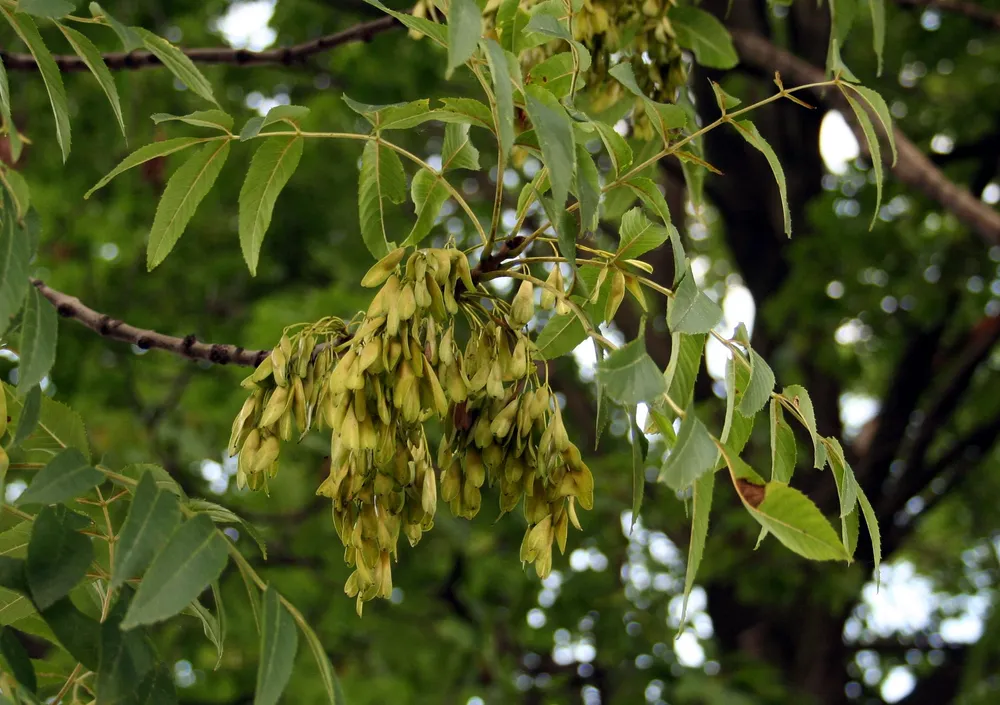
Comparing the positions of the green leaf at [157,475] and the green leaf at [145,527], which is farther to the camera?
the green leaf at [157,475]

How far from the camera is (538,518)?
49.4 inches

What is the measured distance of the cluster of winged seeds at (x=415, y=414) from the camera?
1.17 meters

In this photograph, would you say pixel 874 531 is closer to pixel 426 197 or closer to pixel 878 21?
pixel 426 197

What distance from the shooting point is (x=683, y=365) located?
4.07 feet

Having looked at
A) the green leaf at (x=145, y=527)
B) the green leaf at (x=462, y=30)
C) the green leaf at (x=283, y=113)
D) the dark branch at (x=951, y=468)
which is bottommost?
the dark branch at (x=951, y=468)

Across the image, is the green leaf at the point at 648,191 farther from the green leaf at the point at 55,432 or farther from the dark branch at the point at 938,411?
the dark branch at the point at 938,411

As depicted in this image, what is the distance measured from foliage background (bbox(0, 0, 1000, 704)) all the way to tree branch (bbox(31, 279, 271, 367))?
2.68 m

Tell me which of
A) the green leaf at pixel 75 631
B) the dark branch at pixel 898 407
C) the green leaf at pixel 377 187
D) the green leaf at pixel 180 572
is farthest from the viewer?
the dark branch at pixel 898 407

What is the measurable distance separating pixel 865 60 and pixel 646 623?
10.4ft

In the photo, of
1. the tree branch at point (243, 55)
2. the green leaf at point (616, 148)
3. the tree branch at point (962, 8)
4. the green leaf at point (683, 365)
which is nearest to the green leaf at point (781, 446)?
the green leaf at point (683, 365)

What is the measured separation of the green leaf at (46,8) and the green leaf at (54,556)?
506 mm

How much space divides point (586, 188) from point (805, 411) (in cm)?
42

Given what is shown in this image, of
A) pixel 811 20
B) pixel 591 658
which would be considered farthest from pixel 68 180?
pixel 811 20

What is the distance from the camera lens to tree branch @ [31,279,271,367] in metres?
1.64
